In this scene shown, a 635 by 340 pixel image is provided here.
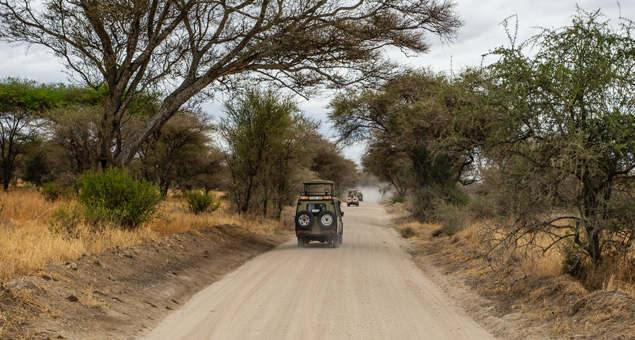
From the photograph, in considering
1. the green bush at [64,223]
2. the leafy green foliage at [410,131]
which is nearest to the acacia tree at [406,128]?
the leafy green foliage at [410,131]

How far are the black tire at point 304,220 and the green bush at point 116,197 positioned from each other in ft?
17.9

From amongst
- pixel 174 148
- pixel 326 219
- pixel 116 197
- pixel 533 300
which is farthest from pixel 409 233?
pixel 174 148

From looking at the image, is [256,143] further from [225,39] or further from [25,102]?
[25,102]

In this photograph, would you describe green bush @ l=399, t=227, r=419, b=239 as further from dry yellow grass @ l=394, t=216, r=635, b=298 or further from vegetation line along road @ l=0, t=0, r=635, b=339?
dry yellow grass @ l=394, t=216, r=635, b=298

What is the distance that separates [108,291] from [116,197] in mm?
5315

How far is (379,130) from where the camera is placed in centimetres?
2617

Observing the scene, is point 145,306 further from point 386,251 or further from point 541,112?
point 386,251

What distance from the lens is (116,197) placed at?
37.2 ft

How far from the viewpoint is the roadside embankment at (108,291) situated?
16.4 feet

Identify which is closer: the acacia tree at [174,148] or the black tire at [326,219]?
the black tire at [326,219]

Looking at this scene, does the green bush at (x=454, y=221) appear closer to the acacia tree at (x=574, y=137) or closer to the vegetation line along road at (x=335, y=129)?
the vegetation line along road at (x=335, y=129)

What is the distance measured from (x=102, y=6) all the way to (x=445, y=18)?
9.37 meters

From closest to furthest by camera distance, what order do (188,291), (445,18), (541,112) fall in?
(541,112)
(188,291)
(445,18)

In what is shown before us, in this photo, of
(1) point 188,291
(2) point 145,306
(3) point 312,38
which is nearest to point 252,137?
(3) point 312,38
